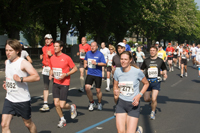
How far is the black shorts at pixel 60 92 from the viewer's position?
6023 mm

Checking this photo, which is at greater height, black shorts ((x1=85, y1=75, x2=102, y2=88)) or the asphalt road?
black shorts ((x1=85, y1=75, x2=102, y2=88))

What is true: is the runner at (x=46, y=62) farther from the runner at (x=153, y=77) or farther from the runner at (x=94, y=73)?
the runner at (x=153, y=77)

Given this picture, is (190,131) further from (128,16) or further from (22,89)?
(128,16)

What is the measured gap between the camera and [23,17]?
21953mm

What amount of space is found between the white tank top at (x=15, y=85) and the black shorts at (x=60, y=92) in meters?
1.73

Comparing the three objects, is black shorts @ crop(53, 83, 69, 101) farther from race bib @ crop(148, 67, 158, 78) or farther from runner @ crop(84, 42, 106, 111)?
race bib @ crop(148, 67, 158, 78)

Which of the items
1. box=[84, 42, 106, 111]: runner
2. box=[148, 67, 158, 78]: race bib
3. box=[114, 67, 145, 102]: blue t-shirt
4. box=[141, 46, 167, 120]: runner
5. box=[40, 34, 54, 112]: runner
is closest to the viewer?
box=[114, 67, 145, 102]: blue t-shirt

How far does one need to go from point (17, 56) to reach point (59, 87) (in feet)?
6.57

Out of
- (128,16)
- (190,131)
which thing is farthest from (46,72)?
(128,16)

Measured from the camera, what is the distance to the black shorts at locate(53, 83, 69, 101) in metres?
6.02

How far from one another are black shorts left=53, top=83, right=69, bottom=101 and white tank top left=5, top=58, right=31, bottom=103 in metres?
1.73

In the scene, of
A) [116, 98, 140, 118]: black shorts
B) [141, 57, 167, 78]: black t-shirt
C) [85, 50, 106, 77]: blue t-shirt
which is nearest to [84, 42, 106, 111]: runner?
[85, 50, 106, 77]: blue t-shirt

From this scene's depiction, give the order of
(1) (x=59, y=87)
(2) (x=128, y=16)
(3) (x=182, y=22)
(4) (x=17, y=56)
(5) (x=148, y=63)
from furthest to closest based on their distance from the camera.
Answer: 1. (3) (x=182, y=22)
2. (2) (x=128, y=16)
3. (5) (x=148, y=63)
4. (1) (x=59, y=87)
5. (4) (x=17, y=56)

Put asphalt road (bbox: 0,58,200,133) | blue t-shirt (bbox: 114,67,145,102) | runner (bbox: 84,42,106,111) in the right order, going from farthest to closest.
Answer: runner (bbox: 84,42,106,111)
asphalt road (bbox: 0,58,200,133)
blue t-shirt (bbox: 114,67,145,102)
